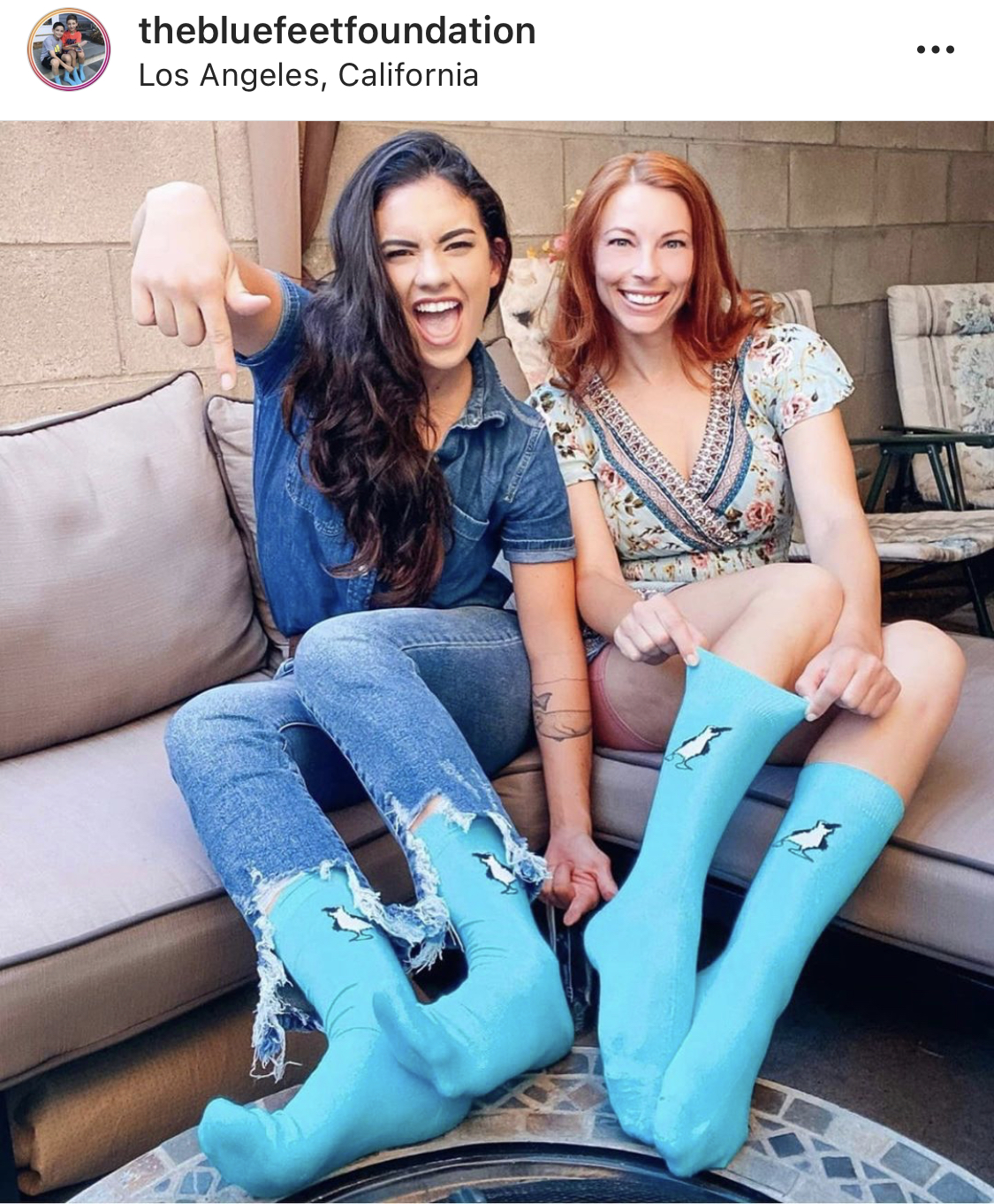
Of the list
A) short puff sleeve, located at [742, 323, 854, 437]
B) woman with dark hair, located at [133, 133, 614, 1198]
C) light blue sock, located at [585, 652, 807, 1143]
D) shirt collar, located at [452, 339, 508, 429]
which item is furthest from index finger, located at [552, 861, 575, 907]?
short puff sleeve, located at [742, 323, 854, 437]

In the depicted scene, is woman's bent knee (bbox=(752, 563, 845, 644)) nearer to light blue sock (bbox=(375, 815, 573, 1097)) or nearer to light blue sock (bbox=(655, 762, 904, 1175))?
light blue sock (bbox=(655, 762, 904, 1175))

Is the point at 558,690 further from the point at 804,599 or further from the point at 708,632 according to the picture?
the point at 804,599

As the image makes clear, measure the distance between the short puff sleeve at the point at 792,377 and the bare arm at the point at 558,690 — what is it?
303 millimetres

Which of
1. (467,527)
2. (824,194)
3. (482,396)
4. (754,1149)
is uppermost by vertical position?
(824,194)

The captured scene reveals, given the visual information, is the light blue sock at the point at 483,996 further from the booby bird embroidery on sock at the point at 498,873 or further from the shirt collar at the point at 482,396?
the shirt collar at the point at 482,396

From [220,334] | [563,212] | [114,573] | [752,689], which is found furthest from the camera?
[563,212]

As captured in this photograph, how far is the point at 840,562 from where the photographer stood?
1.19 meters

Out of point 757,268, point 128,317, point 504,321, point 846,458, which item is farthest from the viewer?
point 757,268

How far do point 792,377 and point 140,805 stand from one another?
2.63ft

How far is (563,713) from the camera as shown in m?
1.17

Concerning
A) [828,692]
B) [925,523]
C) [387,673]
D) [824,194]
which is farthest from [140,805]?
[824,194]

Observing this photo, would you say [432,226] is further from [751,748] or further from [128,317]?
[128,317]
